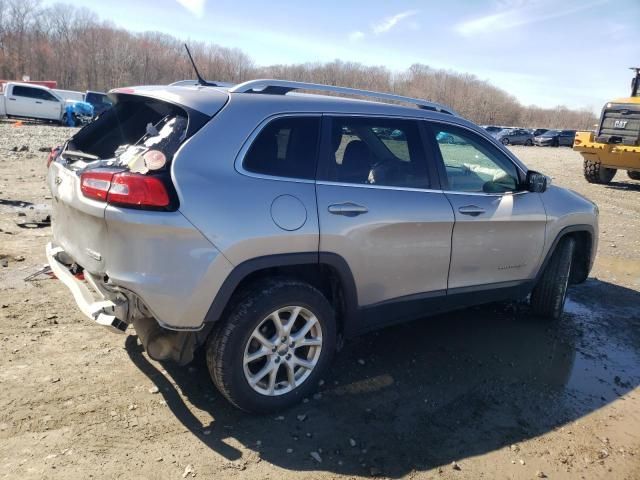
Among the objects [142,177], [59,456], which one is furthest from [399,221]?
[59,456]

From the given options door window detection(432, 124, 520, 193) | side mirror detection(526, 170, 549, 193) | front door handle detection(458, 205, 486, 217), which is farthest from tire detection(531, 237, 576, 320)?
front door handle detection(458, 205, 486, 217)

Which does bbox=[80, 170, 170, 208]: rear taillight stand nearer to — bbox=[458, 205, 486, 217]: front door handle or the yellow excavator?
bbox=[458, 205, 486, 217]: front door handle

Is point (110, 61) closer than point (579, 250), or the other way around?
point (579, 250)

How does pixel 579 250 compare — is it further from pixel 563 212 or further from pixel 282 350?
pixel 282 350

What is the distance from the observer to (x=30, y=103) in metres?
25.1

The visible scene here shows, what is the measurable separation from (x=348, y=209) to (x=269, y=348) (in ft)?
3.14

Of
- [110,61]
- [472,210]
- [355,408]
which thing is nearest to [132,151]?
[355,408]

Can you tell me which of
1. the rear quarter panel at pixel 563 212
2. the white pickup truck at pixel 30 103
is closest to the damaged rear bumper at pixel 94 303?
the rear quarter panel at pixel 563 212

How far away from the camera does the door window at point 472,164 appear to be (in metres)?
3.77

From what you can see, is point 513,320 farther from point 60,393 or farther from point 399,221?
point 60,393

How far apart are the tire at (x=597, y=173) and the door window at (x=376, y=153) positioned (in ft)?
45.3

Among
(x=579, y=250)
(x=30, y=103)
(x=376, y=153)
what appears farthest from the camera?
(x=30, y=103)

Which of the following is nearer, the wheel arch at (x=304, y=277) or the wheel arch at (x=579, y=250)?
the wheel arch at (x=304, y=277)

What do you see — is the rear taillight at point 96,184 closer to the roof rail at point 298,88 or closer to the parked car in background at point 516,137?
the roof rail at point 298,88
